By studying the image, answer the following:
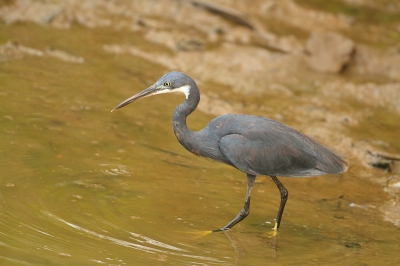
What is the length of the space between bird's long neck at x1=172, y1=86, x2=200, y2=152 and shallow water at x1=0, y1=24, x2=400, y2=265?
633 millimetres

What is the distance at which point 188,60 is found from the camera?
11.3 meters

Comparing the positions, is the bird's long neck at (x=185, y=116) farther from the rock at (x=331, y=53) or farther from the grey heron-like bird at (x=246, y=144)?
the rock at (x=331, y=53)

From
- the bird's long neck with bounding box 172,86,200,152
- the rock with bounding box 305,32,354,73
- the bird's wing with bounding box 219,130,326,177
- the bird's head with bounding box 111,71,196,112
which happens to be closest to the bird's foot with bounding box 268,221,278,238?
the bird's wing with bounding box 219,130,326,177

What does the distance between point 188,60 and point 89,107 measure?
3.08m

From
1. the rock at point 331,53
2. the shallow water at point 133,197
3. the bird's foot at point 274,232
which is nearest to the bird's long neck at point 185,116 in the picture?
the shallow water at point 133,197

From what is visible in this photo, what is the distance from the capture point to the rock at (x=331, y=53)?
1161 cm

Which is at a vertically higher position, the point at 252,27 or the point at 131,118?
the point at 252,27

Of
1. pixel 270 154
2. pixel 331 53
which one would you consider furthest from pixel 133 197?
pixel 331 53

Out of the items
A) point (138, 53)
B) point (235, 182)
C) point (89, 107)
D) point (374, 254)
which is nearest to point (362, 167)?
point (235, 182)

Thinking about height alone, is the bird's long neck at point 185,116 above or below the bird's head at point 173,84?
below

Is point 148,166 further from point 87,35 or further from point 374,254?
point 87,35

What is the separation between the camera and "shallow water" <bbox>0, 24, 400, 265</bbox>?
544cm

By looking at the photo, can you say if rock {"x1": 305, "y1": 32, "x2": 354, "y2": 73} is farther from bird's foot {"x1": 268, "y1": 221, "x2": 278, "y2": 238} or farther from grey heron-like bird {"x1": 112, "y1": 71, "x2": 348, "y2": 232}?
bird's foot {"x1": 268, "y1": 221, "x2": 278, "y2": 238}

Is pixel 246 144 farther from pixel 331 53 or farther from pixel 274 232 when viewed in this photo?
pixel 331 53
